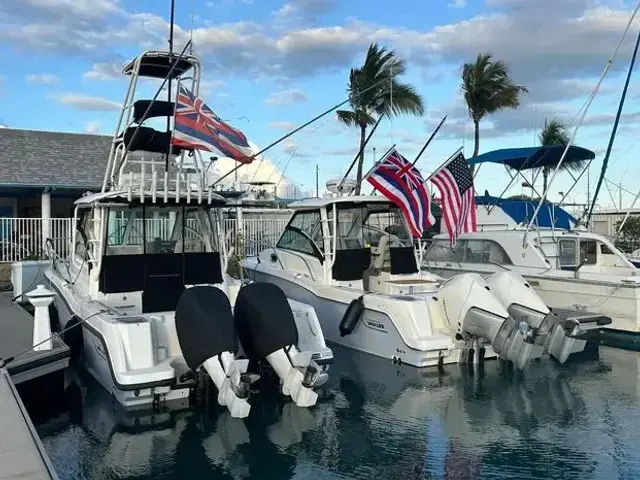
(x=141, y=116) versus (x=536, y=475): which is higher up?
(x=141, y=116)

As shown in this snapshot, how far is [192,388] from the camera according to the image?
6812 mm

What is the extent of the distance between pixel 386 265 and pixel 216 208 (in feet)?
10.8

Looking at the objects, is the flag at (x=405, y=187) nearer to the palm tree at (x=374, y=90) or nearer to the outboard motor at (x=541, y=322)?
the outboard motor at (x=541, y=322)

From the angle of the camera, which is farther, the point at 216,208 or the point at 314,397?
the point at 216,208

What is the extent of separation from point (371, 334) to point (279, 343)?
2866 millimetres

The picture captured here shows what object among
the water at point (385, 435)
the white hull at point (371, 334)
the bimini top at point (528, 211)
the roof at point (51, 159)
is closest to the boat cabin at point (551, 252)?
the bimini top at point (528, 211)

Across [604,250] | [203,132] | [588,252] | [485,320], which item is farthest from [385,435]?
[604,250]

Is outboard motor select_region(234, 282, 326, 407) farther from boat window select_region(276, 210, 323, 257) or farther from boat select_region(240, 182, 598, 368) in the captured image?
boat window select_region(276, 210, 323, 257)

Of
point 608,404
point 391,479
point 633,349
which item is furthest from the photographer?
point 633,349

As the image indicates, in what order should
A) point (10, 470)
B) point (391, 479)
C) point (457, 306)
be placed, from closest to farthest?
point (10, 470) → point (391, 479) → point (457, 306)

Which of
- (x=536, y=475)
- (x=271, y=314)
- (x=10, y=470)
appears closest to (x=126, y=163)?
(x=271, y=314)

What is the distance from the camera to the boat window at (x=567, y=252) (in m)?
13.0

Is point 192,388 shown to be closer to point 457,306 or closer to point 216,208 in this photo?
point 216,208

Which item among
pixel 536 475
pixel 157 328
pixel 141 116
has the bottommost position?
pixel 536 475
